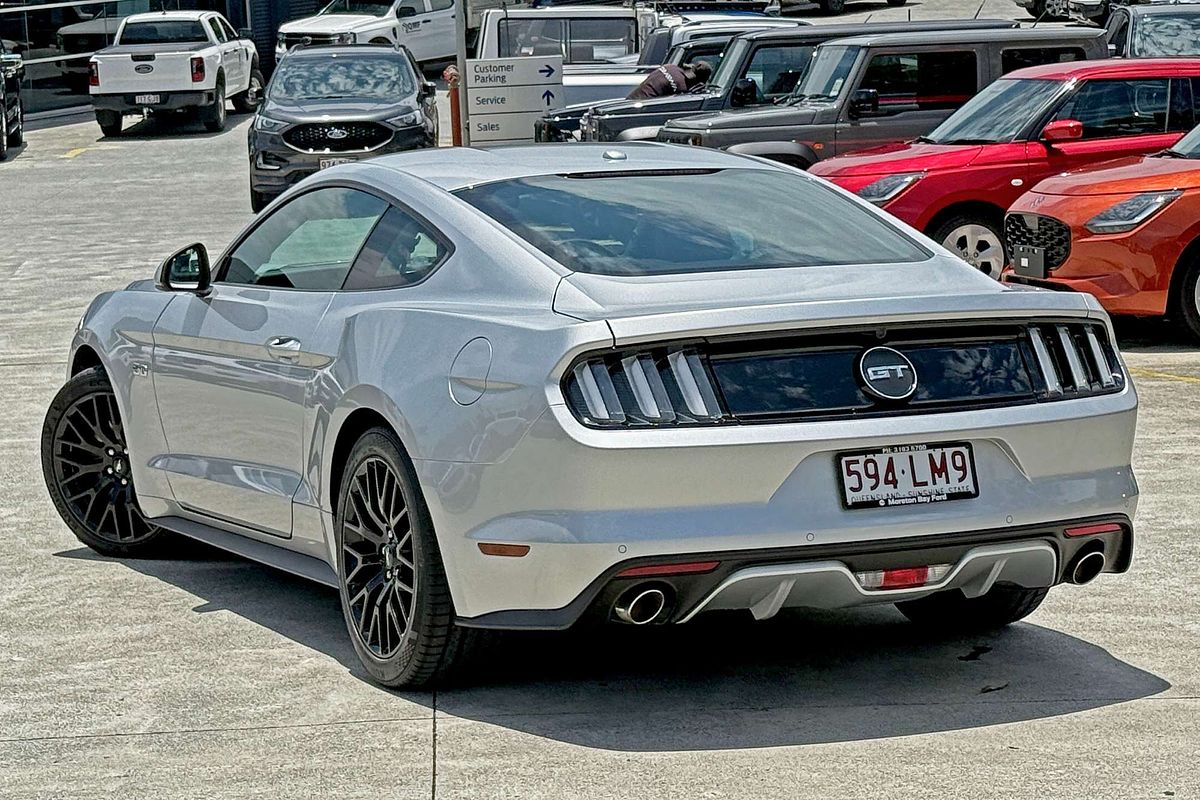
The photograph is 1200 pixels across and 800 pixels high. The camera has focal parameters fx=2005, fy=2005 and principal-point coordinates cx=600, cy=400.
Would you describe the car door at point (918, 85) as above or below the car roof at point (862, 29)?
below

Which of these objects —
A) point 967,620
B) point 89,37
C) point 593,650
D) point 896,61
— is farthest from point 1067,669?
point 89,37

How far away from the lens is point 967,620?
597 cm

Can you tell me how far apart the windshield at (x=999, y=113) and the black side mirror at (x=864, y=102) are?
149 centimetres

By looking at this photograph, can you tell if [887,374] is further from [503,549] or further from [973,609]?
[973,609]

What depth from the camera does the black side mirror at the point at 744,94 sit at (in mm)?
17594

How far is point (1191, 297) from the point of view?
39.9 feet

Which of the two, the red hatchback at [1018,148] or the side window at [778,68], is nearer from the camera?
the red hatchback at [1018,148]

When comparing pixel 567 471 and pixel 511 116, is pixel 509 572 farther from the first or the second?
pixel 511 116

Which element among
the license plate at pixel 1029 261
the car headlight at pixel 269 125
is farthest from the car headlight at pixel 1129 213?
the car headlight at pixel 269 125

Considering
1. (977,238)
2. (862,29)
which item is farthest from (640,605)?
(862,29)

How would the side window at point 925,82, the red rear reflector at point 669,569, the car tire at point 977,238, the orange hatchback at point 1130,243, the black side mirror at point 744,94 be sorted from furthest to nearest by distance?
the black side mirror at point 744,94 < the side window at point 925,82 < the car tire at point 977,238 < the orange hatchback at point 1130,243 < the red rear reflector at point 669,569

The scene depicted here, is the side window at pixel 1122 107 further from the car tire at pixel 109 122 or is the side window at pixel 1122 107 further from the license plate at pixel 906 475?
the car tire at pixel 109 122

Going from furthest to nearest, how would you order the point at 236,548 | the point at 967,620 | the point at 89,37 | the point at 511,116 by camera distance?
the point at 89,37 → the point at 511,116 → the point at 236,548 → the point at 967,620

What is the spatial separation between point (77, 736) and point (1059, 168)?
1035cm
